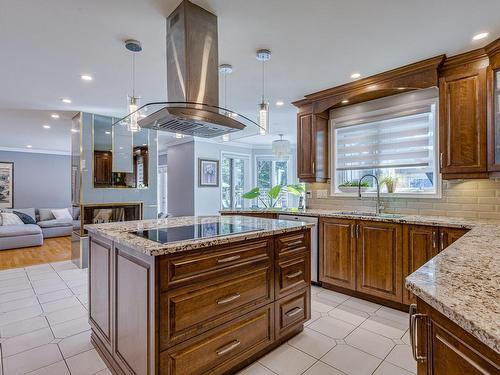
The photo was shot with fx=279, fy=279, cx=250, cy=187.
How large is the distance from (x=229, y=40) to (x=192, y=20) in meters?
0.54

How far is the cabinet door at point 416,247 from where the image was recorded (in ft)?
8.52

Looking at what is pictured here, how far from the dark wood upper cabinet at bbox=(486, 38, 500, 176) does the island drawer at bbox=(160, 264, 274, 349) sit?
2268 mm

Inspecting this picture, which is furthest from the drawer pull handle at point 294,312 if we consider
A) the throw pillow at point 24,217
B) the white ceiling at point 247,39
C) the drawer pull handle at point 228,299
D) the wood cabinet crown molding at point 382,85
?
the throw pillow at point 24,217

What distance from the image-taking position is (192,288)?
5.26 ft

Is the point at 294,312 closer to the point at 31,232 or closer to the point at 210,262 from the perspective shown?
the point at 210,262

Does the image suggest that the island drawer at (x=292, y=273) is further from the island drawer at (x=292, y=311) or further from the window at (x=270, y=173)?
the window at (x=270, y=173)

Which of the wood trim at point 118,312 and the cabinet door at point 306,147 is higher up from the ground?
A: the cabinet door at point 306,147

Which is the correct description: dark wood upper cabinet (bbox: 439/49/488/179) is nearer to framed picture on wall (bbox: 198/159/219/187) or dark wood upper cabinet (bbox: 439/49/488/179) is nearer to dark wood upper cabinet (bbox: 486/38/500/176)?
dark wood upper cabinet (bbox: 486/38/500/176)

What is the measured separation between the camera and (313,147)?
13.0 feet

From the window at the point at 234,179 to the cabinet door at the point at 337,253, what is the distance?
461cm

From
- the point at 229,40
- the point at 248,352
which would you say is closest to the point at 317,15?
the point at 229,40

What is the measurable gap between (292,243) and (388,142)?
2211mm

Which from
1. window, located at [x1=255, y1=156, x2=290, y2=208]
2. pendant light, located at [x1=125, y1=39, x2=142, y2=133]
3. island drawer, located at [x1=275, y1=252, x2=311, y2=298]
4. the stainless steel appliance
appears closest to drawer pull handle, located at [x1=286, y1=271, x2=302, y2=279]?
island drawer, located at [x1=275, y1=252, x2=311, y2=298]

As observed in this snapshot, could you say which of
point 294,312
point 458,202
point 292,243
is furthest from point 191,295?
point 458,202
